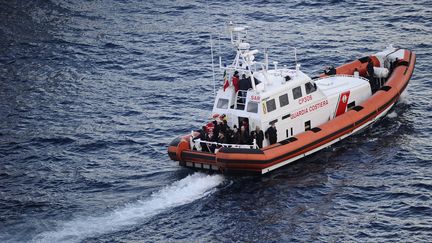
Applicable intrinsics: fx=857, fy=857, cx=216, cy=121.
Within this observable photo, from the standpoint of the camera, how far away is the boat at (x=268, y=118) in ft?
116

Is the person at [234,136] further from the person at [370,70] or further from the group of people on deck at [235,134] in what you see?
the person at [370,70]

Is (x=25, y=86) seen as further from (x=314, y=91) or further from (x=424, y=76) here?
(x=424, y=76)

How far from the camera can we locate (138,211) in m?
32.8

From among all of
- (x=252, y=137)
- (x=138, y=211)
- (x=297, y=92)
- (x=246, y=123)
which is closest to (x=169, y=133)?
(x=246, y=123)

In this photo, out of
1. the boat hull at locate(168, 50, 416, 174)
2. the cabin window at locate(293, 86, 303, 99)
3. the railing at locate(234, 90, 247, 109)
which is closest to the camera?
the boat hull at locate(168, 50, 416, 174)

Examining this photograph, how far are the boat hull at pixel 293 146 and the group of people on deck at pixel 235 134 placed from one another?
54cm

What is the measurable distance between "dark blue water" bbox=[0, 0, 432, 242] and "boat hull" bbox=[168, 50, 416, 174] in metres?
0.51

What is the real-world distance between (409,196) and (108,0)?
32.0 m

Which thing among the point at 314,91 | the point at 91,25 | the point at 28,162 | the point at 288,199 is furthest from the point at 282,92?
the point at 91,25

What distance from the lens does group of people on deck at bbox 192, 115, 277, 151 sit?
117ft

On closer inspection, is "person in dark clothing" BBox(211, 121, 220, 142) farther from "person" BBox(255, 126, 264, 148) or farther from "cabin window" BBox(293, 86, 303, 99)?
"cabin window" BBox(293, 86, 303, 99)

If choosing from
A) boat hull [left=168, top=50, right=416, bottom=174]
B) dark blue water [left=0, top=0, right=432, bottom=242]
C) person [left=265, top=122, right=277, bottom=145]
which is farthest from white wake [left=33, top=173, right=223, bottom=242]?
person [left=265, top=122, right=277, bottom=145]

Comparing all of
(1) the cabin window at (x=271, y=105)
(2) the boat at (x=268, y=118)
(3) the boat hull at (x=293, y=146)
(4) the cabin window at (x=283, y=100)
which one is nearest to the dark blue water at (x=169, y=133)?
(3) the boat hull at (x=293, y=146)

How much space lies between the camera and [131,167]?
37.2 m
